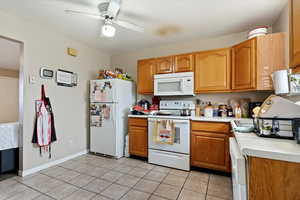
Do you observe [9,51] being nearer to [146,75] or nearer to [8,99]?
[8,99]

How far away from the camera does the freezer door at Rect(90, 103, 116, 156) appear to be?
2.93 metres

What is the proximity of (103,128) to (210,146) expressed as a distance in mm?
2057

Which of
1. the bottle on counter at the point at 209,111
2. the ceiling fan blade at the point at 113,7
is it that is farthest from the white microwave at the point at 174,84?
the ceiling fan blade at the point at 113,7

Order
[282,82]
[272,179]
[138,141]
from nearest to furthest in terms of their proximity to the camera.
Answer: [272,179], [282,82], [138,141]

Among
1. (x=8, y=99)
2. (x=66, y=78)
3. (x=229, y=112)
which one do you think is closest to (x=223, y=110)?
(x=229, y=112)

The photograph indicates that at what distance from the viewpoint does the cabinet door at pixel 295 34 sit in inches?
38.0

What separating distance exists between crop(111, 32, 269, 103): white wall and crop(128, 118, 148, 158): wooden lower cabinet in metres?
0.76

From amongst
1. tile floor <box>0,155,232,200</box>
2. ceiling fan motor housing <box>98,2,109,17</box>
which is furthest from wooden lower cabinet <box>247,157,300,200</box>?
ceiling fan motor housing <box>98,2,109,17</box>

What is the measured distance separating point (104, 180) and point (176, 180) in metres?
1.06

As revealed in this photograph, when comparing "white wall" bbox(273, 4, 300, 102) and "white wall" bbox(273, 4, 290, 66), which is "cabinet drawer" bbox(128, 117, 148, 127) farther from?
"white wall" bbox(273, 4, 290, 66)

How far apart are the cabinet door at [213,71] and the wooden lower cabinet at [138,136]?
4.04 ft

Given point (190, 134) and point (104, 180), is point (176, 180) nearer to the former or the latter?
point (190, 134)

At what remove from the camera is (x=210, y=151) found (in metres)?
2.30

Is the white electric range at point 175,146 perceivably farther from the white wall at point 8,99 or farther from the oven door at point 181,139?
the white wall at point 8,99
